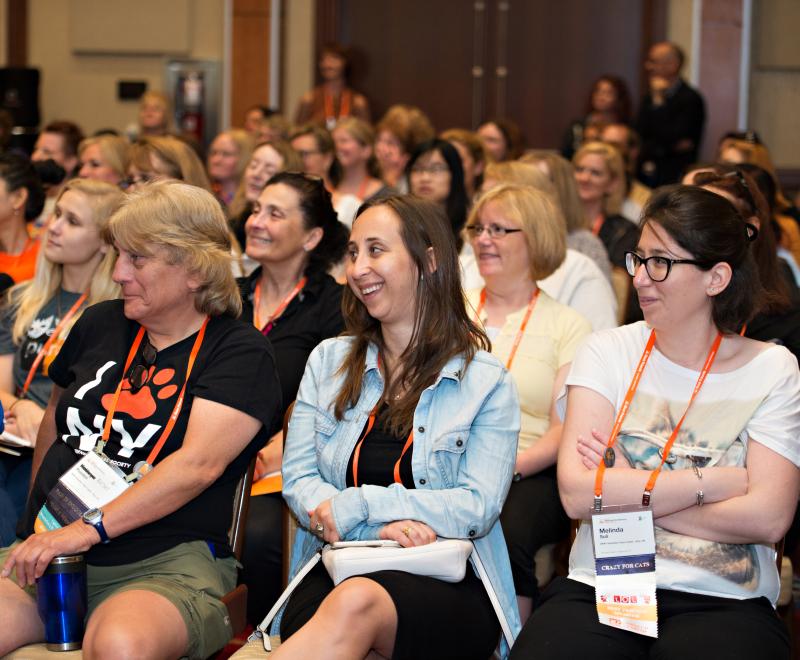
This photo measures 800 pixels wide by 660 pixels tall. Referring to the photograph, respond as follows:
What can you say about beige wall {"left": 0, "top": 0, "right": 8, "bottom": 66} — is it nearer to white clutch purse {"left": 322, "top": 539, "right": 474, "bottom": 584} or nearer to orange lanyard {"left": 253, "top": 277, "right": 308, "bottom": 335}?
orange lanyard {"left": 253, "top": 277, "right": 308, "bottom": 335}

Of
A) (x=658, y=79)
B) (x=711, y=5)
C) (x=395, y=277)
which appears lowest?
(x=395, y=277)

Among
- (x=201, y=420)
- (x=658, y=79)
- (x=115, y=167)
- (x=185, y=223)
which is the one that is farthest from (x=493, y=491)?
(x=658, y=79)

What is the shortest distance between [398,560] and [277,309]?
143 cm

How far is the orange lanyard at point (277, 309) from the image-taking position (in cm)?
351

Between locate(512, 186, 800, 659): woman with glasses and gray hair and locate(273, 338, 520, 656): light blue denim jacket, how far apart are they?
161 millimetres

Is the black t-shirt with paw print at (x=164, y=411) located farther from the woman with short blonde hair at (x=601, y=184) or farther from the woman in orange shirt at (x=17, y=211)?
the woman with short blonde hair at (x=601, y=184)

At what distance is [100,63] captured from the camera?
945 centimetres

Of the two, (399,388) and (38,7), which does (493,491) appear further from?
(38,7)

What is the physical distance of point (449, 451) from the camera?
2.47 meters

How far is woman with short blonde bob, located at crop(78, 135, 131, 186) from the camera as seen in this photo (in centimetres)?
527

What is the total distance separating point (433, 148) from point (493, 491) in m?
3.05

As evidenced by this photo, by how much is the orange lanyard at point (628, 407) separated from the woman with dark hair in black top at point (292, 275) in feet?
3.93

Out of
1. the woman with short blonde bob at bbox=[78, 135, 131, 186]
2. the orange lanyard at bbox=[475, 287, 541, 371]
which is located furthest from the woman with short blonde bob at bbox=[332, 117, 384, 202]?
the orange lanyard at bbox=[475, 287, 541, 371]

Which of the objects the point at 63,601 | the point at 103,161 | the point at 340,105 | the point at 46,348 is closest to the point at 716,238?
the point at 63,601
